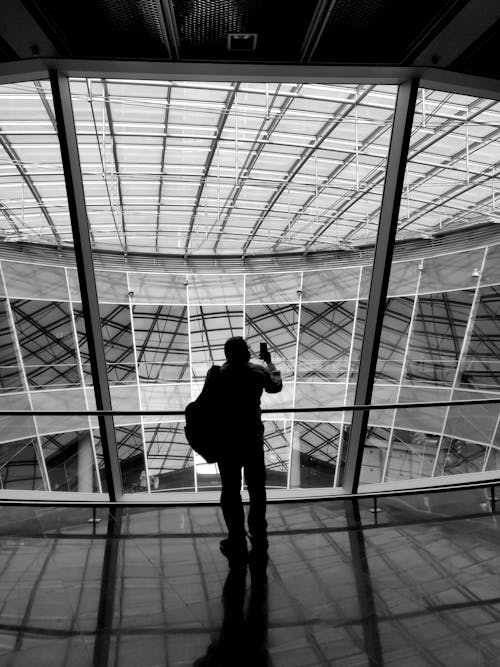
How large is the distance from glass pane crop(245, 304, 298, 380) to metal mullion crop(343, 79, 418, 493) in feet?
76.9

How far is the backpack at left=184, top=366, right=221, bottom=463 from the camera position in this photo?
141 inches

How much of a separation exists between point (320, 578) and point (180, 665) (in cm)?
112

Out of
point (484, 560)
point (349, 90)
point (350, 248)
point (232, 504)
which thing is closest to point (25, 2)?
point (232, 504)

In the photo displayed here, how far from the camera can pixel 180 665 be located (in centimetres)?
249

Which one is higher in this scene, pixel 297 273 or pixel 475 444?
pixel 297 273

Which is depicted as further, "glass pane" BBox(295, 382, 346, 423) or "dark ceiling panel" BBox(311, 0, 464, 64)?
"glass pane" BBox(295, 382, 346, 423)

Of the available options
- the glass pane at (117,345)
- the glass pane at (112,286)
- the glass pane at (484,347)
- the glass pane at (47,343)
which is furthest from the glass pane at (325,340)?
the glass pane at (47,343)

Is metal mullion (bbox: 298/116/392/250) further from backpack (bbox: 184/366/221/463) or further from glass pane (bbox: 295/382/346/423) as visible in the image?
backpack (bbox: 184/366/221/463)

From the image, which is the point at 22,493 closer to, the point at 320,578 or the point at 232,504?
the point at 232,504

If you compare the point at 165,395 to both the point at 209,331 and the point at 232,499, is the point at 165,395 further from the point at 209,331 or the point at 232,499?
the point at 232,499

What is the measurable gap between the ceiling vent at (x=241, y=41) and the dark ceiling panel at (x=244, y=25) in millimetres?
23

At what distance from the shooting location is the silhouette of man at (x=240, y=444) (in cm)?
350

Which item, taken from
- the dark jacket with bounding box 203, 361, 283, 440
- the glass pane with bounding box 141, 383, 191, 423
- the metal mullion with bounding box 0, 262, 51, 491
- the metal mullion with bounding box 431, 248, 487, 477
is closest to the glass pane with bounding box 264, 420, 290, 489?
the glass pane with bounding box 141, 383, 191, 423

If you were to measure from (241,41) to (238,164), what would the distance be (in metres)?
17.6
